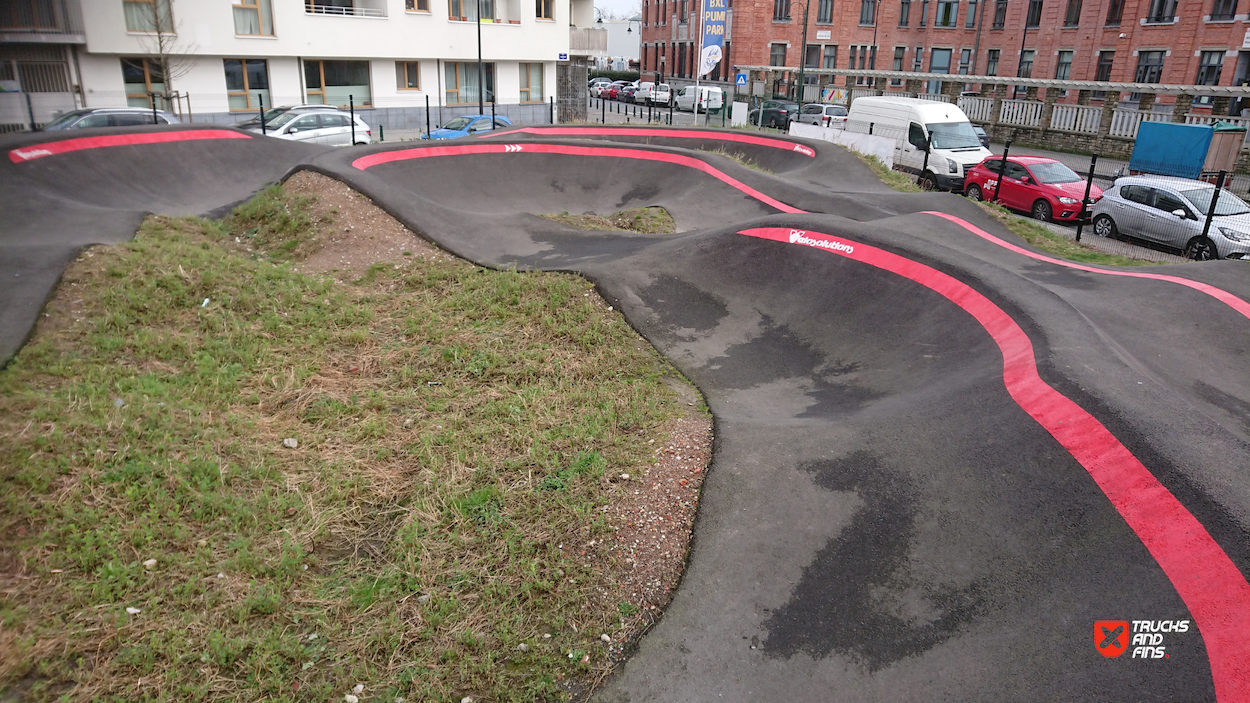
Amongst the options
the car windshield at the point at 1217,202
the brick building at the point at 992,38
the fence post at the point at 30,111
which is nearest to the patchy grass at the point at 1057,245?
the car windshield at the point at 1217,202

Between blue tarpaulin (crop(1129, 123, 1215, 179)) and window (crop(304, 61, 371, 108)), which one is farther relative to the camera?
window (crop(304, 61, 371, 108))

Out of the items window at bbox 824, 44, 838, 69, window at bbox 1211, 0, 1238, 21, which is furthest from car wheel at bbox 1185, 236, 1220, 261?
window at bbox 824, 44, 838, 69

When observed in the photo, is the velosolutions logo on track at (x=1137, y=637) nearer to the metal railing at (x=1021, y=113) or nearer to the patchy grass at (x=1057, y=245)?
the patchy grass at (x=1057, y=245)

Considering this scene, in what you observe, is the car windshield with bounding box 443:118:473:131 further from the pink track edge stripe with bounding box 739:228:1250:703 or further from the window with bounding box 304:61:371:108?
the pink track edge stripe with bounding box 739:228:1250:703

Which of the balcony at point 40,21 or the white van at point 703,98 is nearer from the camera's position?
the balcony at point 40,21

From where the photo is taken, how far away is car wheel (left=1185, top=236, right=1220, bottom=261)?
1620 centimetres

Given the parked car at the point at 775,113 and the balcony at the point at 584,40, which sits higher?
the balcony at the point at 584,40

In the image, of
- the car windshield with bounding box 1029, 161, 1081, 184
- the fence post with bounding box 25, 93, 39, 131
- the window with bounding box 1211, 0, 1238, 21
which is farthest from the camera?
the window with bounding box 1211, 0, 1238, 21

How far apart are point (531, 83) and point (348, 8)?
1003cm

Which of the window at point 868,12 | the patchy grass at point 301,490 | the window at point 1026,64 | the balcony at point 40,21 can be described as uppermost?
the window at point 868,12

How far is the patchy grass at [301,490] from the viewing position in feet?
16.2

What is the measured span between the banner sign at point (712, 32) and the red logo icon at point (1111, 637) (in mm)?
29131

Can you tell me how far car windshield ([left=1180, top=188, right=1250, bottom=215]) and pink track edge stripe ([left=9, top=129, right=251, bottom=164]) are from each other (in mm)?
24197

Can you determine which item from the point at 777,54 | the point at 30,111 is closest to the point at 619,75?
the point at 777,54
